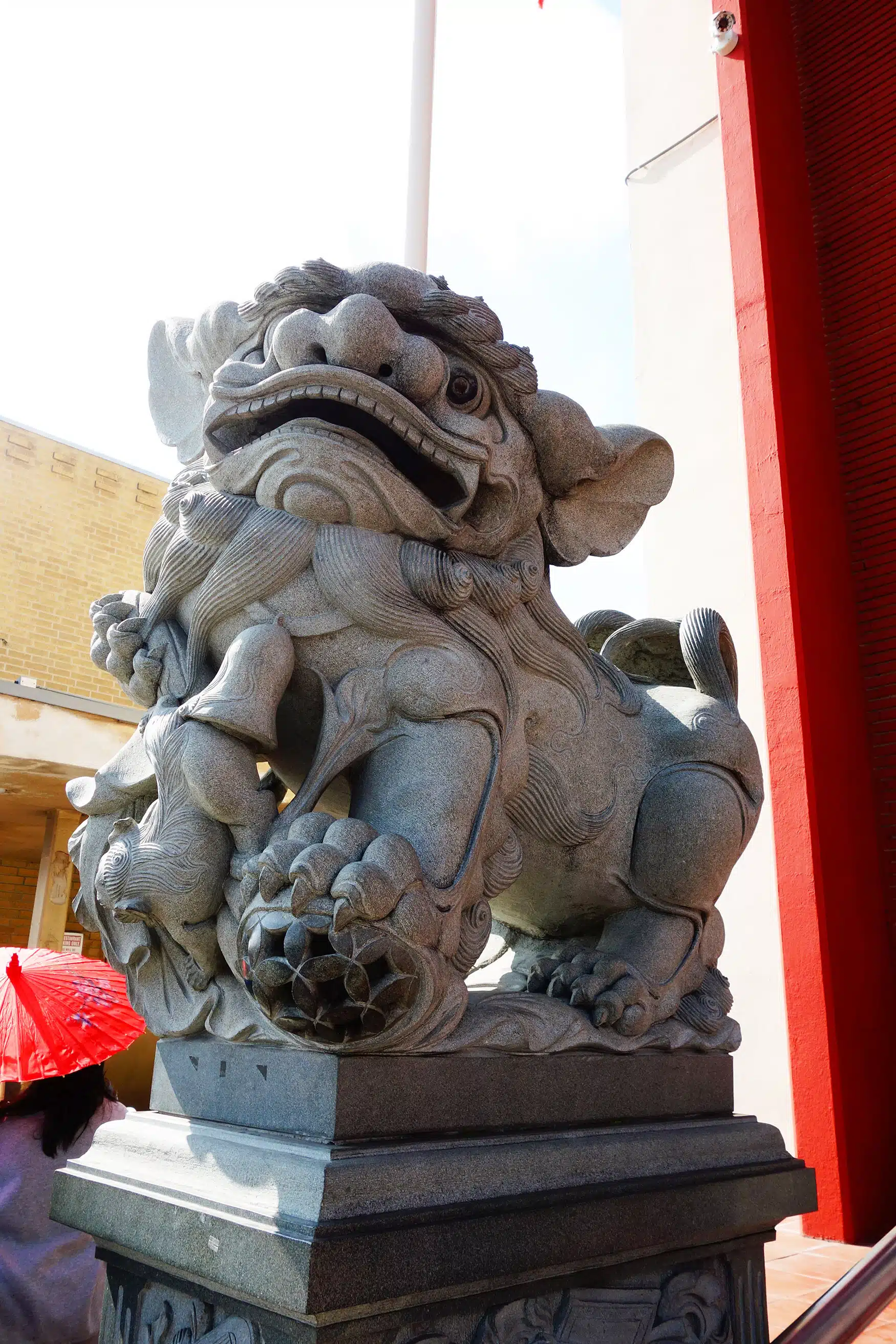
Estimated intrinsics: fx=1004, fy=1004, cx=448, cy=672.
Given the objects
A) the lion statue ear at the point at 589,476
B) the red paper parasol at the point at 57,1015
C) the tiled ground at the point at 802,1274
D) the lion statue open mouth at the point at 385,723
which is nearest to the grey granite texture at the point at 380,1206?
the lion statue open mouth at the point at 385,723

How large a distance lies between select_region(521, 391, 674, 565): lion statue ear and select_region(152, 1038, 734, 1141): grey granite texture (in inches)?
32.2

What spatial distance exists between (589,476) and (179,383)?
2.29 ft

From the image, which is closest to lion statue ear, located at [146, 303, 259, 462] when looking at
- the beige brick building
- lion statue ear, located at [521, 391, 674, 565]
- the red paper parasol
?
lion statue ear, located at [521, 391, 674, 565]

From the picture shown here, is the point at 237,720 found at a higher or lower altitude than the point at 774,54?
lower

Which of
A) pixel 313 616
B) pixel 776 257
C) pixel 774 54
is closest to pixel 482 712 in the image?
pixel 313 616

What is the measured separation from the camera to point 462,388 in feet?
4.80

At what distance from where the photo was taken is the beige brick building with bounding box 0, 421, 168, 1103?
23.4 feet

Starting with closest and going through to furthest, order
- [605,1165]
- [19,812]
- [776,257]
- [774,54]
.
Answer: [605,1165]
[776,257]
[774,54]
[19,812]

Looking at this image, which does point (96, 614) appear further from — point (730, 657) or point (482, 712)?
point (730, 657)

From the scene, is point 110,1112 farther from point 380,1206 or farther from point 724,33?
point 724,33

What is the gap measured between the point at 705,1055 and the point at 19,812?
241 inches

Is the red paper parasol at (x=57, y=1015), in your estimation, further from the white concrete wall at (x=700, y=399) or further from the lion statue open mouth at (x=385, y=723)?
the white concrete wall at (x=700, y=399)

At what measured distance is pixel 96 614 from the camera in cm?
148

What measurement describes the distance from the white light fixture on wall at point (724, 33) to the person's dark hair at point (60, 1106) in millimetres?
4283
